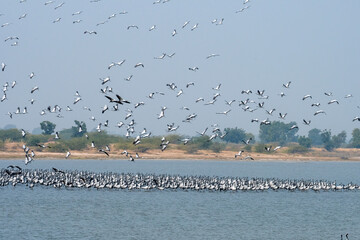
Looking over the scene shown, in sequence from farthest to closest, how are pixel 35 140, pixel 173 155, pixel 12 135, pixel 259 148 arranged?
pixel 259 148, pixel 12 135, pixel 173 155, pixel 35 140

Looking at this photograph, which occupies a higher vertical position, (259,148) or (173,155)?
(259,148)

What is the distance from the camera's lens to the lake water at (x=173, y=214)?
48156mm

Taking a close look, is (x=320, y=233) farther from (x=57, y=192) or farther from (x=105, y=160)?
(x=105, y=160)

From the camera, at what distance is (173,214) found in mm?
57719

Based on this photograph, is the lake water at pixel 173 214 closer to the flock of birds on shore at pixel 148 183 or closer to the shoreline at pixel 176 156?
the flock of birds on shore at pixel 148 183

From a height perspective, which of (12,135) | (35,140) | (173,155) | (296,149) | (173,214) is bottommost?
(173,214)

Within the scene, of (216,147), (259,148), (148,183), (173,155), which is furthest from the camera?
(216,147)

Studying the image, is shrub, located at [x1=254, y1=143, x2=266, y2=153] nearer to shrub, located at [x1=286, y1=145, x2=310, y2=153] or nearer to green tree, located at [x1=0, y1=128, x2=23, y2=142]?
shrub, located at [x1=286, y1=145, x2=310, y2=153]

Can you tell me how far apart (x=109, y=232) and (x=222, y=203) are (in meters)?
20.5

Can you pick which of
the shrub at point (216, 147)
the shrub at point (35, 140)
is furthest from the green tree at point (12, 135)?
the shrub at point (216, 147)

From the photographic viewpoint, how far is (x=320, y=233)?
49.3m

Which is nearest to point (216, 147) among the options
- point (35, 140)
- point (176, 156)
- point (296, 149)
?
point (176, 156)

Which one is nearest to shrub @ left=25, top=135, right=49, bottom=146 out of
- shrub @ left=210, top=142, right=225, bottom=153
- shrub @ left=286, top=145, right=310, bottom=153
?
shrub @ left=210, top=142, right=225, bottom=153

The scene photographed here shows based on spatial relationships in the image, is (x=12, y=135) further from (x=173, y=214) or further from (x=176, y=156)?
(x=173, y=214)
